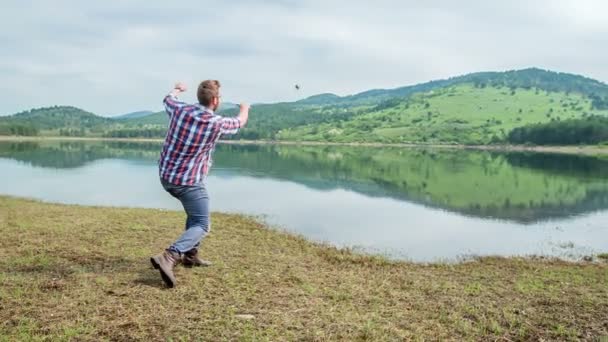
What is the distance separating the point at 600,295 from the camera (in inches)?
328

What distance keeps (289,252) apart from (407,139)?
175m

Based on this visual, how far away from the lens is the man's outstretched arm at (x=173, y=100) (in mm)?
7402

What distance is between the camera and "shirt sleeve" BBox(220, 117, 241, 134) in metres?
7.28

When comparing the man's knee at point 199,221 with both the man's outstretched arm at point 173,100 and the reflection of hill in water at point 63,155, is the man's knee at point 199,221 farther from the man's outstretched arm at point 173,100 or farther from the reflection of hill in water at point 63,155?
the reflection of hill in water at point 63,155

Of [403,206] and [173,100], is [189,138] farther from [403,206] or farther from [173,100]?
[403,206]

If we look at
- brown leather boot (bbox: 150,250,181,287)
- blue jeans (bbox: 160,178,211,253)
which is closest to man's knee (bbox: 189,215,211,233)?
blue jeans (bbox: 160,178,211,253)

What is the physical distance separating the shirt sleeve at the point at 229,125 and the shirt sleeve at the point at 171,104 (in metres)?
0.67

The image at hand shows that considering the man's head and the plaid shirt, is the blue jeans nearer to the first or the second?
the plaid shirt

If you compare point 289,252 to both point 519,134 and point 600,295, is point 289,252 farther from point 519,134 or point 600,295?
point 519,134

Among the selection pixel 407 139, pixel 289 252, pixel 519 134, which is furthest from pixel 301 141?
pixel 289 252

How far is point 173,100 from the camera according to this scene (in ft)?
24.8

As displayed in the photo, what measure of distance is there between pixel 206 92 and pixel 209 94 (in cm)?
5

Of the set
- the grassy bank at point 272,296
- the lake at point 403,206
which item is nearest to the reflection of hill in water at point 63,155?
the lake at point 403,206

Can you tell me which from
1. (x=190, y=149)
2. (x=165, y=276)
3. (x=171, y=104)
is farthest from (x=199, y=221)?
(x=171, y=104)
